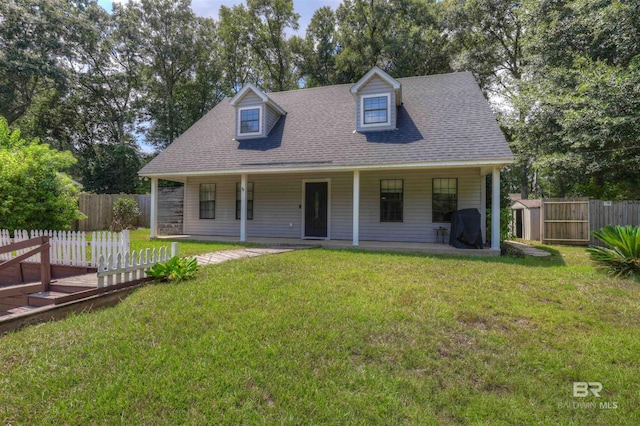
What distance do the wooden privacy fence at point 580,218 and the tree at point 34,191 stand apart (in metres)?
15.2

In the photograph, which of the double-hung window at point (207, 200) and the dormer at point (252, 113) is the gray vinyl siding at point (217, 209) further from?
the dormer at point (252, 113)

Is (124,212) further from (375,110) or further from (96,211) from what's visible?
(375,110)

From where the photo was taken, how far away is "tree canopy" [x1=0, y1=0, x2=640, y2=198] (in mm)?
13312

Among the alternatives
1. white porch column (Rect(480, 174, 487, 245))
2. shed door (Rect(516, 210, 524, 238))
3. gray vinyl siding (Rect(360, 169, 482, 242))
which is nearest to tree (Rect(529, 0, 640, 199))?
shed door (Rect(516, 210, 524, 238))

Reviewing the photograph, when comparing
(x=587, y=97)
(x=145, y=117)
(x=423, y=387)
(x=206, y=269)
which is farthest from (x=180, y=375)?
(x=145, y=117)

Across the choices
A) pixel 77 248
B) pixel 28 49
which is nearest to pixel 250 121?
pixel 77 248

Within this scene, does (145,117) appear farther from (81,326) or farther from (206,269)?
(81,326)

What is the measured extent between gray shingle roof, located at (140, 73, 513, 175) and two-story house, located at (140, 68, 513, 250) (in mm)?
40

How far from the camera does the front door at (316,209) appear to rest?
12008 mm

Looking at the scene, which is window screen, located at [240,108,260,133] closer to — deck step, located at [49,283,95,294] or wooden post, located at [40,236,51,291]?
wooden post, located at [40,236,51,291]

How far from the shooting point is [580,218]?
11359mm

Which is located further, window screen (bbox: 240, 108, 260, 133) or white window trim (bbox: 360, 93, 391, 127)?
window screen (bbox: 240, 108, 260, 133)

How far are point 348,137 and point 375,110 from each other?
1.39 metres

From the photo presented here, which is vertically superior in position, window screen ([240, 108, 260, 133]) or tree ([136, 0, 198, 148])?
tree ([136, 0, 198, 148])
